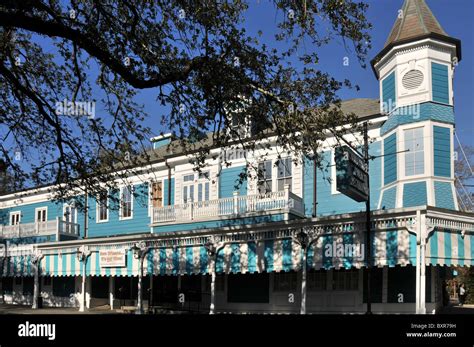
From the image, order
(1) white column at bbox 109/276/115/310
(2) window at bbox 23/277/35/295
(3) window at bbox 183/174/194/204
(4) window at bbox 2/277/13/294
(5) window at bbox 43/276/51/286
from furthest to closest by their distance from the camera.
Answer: (4) window at bbox 2/277/13/294 → (2) window at bbox 23/277/35/295 → (5) window at bbox 43/276/51/286 → (1) white column at bbox 109/276/115/310 → (3) window at bbox 183/174/194/204

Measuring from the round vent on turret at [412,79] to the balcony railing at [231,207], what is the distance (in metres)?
6.06

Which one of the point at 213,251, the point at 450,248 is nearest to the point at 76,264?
the point at 213,251

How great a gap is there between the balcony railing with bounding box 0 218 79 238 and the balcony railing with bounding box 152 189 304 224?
26.0 ft

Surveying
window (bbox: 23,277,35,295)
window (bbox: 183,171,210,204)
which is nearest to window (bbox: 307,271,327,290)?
window (bbox: 183,171,210,204)

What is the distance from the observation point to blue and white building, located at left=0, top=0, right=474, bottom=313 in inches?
611

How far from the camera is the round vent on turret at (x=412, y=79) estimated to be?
1777cm

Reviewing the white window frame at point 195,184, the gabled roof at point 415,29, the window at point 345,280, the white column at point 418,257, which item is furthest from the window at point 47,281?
the white column at point 418,257

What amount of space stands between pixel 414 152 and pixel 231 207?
793 cm

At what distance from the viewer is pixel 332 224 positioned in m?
16.6

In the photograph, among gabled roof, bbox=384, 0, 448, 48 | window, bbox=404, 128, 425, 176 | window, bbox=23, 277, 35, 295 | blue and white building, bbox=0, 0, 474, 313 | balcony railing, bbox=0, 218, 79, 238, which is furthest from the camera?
window, bbox=23, 277, 35, 295

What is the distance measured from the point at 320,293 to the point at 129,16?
12.7m

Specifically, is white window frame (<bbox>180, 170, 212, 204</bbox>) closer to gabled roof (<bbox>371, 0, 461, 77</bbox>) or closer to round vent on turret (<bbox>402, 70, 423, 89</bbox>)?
gabled roof (<bbox>371, 0, 461, 77</bbox>)

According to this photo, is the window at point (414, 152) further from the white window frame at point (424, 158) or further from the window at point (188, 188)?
the window at point (188, 188)

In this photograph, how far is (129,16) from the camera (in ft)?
37.1
